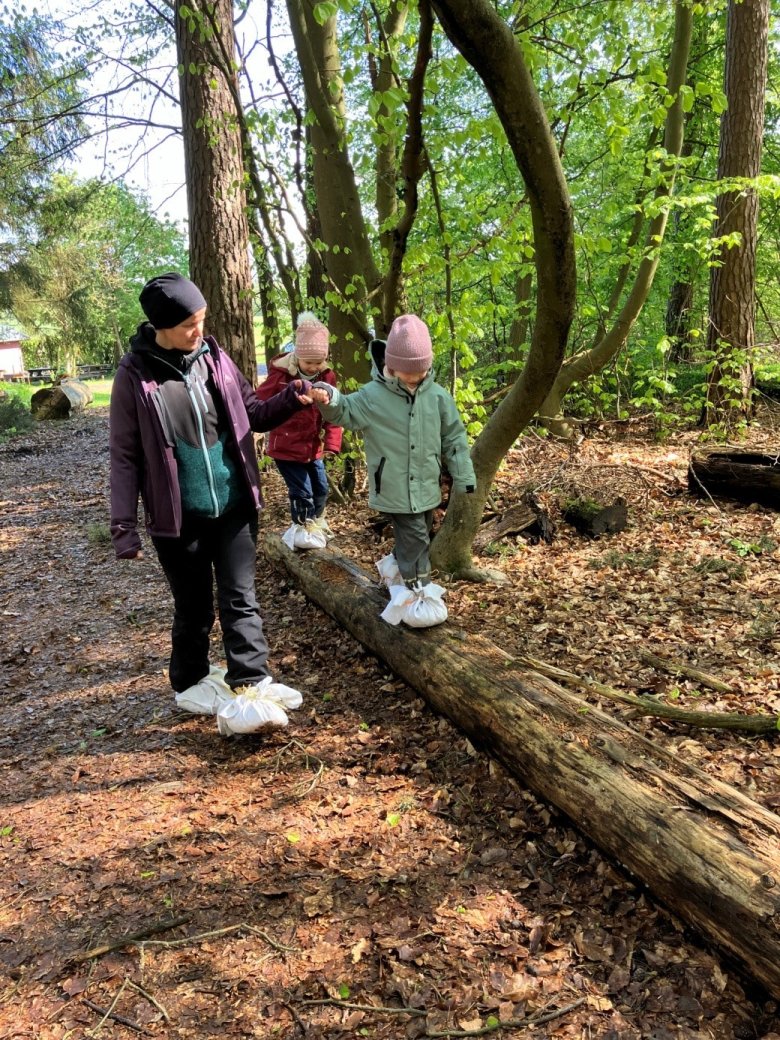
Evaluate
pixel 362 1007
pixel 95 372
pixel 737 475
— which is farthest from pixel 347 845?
pixel 95 372

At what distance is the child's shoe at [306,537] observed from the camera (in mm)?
5930

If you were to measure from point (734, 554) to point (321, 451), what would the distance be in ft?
11.7

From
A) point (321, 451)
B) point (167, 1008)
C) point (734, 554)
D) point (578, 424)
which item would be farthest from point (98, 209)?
point (167, 1008)

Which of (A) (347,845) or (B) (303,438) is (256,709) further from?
(B) (303,438)

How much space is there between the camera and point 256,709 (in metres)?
3.46

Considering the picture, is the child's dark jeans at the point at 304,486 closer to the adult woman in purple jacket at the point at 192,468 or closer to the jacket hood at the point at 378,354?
the jacket hood at the point at 378,354

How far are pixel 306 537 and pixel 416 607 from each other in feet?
6.67

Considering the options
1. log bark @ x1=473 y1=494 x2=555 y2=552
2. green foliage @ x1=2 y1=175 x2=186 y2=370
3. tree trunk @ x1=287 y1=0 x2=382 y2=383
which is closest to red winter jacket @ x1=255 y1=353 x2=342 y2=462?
tree trunk @ x1=287 y1=0 x2=382 y2=383

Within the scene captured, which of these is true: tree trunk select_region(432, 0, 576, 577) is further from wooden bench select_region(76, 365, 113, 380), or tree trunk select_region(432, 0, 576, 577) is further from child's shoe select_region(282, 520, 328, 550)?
wooden bench select_region(76, 365, 113, 380)

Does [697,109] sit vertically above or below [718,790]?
above

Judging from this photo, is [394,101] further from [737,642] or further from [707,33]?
[707,33]

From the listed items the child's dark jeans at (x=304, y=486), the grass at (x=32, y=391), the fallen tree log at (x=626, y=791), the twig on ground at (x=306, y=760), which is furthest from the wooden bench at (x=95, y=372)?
the fallen tree log at (x=626, y=791)

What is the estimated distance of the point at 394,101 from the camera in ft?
13.8

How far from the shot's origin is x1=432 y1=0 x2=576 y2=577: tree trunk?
3391 millimetres
